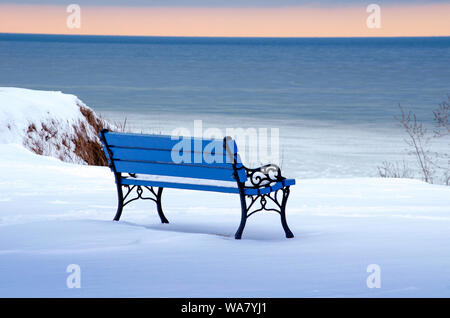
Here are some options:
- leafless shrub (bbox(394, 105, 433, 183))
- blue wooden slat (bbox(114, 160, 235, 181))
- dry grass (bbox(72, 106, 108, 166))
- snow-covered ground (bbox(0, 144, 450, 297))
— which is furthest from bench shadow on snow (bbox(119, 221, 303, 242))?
dry grass (bbox(72, 106, 108, 166))

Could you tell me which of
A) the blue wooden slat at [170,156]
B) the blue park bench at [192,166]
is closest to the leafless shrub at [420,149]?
the blue park bench at [192,166]

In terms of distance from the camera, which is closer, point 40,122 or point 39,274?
point 39,274

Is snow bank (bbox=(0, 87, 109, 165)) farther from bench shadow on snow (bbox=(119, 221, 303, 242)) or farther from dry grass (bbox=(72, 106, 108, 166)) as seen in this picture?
bench shadow on snow (bbox=(119, 221, 303, 242))

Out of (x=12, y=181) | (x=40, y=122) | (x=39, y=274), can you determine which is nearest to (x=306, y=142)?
(x=40, y=122)

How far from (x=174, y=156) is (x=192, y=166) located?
6.9 inches

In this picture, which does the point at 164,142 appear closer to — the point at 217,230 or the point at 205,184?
the point at 205,184

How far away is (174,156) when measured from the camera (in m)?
6.35

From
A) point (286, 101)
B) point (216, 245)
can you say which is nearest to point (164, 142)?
point (216, 245)

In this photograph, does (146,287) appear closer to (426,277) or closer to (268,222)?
(426,277)

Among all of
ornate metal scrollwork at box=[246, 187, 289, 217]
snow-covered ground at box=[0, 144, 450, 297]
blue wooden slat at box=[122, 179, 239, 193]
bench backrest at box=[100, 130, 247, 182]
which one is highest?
bench backrest at box=[100, 130, 247, 182]

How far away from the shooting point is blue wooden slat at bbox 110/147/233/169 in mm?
6160

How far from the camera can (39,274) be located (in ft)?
15.7

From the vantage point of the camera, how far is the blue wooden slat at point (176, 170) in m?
6.25
